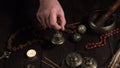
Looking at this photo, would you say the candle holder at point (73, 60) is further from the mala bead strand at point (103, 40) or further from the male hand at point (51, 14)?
the male hand at point (51, 14)

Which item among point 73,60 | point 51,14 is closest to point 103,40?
point 73,60

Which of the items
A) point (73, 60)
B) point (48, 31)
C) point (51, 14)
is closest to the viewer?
point (51, 14)

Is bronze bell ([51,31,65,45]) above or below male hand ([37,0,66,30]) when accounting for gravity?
below

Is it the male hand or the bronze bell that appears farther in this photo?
the bronze bell

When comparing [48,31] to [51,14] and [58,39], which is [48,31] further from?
[51,14]

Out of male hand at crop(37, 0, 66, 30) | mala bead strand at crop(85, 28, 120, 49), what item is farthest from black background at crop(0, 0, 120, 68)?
male hand at crop(37, 0, 66, 30)

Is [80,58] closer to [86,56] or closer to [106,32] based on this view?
[86,56]

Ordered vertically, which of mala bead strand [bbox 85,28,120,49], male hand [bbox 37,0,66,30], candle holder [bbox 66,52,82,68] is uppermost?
male hand [bbox 37,0,66,30]

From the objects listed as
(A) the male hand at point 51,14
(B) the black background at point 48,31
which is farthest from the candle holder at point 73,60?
(A) the male hand at point 51,14

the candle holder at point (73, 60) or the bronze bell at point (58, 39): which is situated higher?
the bronze bell at point (58, 39)

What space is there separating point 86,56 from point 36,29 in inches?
11.9

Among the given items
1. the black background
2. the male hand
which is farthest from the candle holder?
the male hand

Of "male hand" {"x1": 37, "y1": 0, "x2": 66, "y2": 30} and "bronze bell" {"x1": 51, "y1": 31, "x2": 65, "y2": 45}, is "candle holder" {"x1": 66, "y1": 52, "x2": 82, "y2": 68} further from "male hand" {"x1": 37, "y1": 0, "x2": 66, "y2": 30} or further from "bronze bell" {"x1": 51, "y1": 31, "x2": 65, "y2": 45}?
"male hand" {"x1": 37, "y1": 0, "x2": 66, "y2": 30}

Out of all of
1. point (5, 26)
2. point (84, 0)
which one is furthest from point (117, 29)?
point (5, 26)
